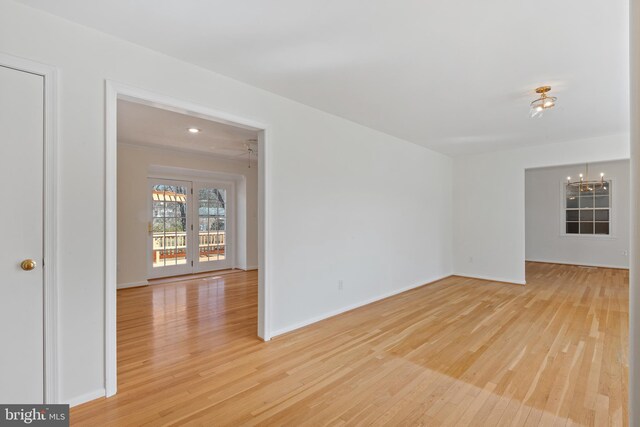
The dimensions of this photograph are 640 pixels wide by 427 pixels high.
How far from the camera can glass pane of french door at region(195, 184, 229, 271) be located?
6.91 meters

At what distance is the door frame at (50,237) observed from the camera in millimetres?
2020

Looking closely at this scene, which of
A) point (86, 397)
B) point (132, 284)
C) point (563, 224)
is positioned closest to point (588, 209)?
point (563, 224)

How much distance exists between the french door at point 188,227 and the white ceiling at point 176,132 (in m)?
1.08

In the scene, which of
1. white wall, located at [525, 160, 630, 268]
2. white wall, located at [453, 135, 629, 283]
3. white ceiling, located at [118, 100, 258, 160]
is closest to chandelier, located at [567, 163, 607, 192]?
white wall, located at [525, 160, 630, 268]

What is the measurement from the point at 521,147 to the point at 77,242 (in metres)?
6.49

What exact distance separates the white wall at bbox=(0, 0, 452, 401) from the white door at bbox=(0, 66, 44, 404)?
116 mm

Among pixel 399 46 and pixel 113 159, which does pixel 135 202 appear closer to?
pixel 113 159

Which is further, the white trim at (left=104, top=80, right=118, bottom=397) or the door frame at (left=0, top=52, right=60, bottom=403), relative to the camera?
the white trim at (left=104, top=80, right=118, bottom=397)

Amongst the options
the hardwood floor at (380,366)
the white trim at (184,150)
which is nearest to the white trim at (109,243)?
the hardwood floor at (380,366)

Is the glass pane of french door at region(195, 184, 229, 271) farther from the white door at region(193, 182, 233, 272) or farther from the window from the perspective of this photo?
the window

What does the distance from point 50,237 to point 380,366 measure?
260 centimetres

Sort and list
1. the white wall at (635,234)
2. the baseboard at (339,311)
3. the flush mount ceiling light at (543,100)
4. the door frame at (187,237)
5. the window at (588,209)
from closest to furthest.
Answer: the white wall at (635,234), the flush mount ceiling light at (543,100), the baseboard at (339,311), the door frame at (187,237), the window at (588,209)

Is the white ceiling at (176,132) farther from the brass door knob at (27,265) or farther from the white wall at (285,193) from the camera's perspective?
the brass door knob at (27,265)

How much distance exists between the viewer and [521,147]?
18.7 ft
